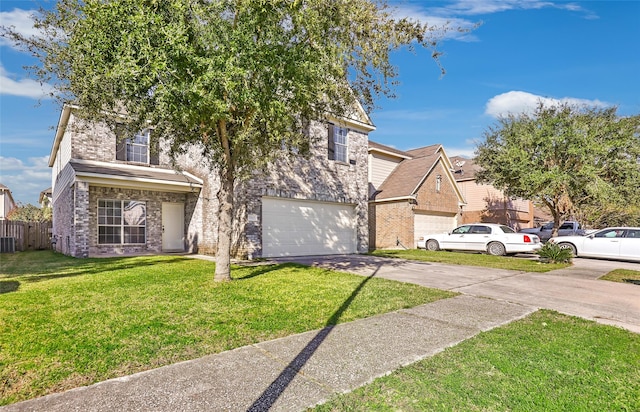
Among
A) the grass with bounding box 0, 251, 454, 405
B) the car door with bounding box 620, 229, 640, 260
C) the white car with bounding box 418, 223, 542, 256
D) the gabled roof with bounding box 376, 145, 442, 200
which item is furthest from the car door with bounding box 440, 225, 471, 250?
the grass with bounding box 0, 251, 454, 405

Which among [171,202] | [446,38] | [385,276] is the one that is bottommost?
[385,276]

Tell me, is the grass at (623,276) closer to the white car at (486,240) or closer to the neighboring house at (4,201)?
the white car at (486,240)

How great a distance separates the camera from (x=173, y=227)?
1608 centimetres

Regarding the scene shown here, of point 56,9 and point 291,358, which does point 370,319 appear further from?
point 56,9

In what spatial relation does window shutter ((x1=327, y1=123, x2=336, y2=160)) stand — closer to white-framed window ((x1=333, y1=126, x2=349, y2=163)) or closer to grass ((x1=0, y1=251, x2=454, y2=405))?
white-framed window ((x1=333, y1=126, x2=349, y2=163))

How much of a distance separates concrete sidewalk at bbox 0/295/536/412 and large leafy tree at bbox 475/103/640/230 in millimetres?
16391

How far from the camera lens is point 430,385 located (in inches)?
126

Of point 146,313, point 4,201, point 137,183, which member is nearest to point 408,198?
point 137,183

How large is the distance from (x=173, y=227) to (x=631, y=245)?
19.6 metres

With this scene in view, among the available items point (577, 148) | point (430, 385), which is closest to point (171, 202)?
point (430, 385)

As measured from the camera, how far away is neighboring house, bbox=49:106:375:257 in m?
13.1

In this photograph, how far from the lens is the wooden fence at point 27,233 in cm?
1802

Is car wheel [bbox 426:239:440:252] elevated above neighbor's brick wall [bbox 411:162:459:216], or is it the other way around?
neighbor's brick wall [bbox 411:162:459:216]

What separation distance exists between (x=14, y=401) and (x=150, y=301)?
3.34m
